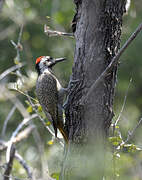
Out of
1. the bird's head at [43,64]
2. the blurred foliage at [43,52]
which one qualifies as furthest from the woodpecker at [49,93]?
the blurred foliage at [43,52]

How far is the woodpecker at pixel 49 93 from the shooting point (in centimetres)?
465

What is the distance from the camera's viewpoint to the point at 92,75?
10.8ft

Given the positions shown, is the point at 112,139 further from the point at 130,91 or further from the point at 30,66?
the point at 130,91

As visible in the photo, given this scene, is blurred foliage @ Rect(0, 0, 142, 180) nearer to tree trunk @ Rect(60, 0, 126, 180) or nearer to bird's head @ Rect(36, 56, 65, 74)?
bird's head @ Rect(36, 56, 65, 74)

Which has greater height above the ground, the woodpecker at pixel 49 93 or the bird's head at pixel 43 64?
the bird's head at pixel 43 64

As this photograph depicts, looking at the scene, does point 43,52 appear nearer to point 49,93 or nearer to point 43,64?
point 43,64

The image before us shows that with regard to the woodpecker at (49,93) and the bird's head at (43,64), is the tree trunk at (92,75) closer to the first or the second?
the woodpecker at (49,93)

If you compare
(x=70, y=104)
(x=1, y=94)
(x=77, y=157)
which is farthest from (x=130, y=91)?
(x=77, y=157)

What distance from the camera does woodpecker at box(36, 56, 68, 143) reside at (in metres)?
4.65

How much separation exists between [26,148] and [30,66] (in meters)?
1.40

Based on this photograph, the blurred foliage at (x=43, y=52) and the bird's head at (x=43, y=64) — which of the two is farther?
the blurred foliage at (x=43, y=52)

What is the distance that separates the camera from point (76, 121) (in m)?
3.33

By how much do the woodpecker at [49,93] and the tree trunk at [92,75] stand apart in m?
1.18

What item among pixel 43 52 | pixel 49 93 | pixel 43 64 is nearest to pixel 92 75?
pixel 49 93
